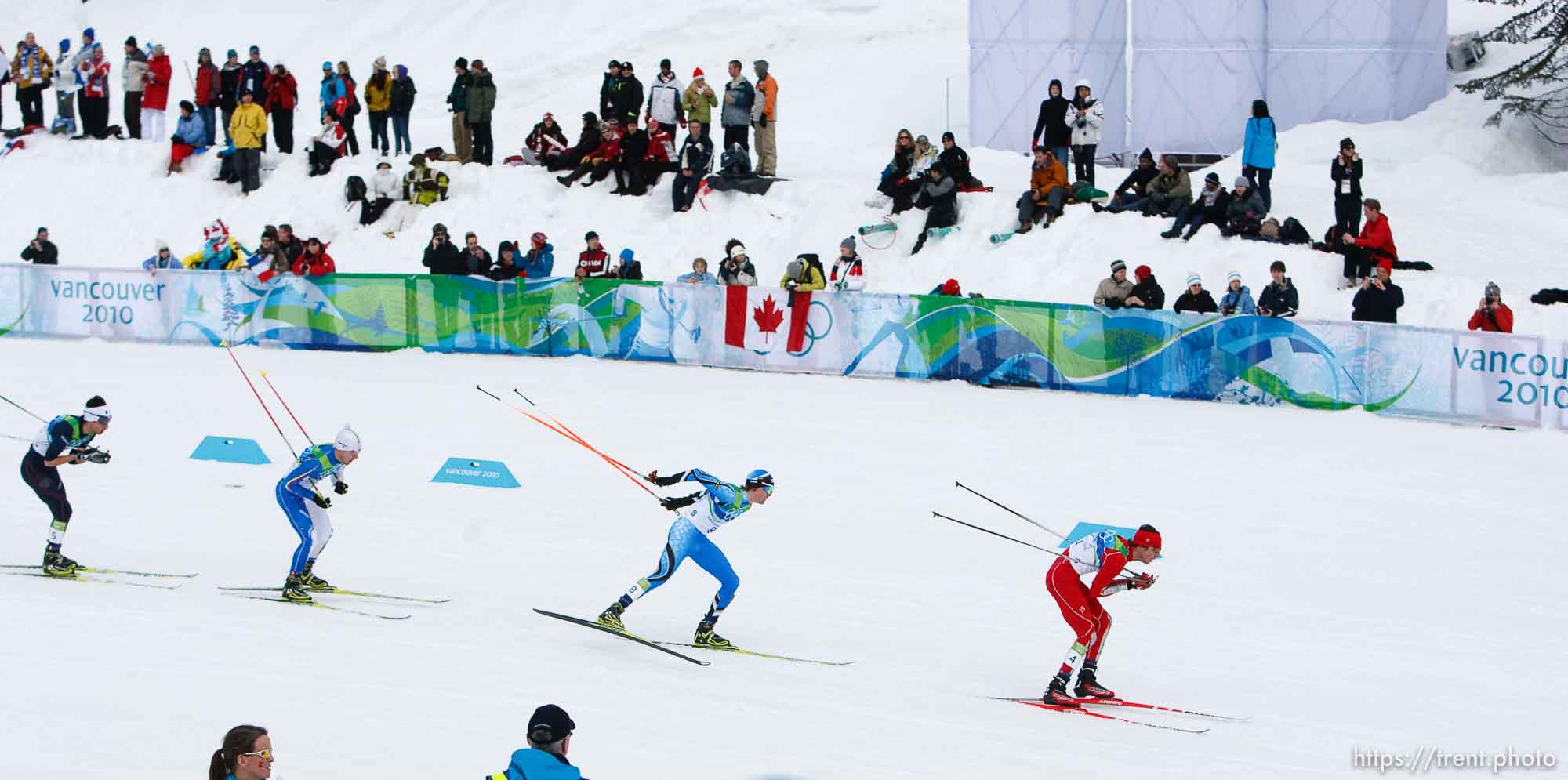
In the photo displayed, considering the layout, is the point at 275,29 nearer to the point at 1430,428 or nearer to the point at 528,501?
the point at 528,501

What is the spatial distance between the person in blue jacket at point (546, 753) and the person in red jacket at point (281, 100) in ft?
75.0

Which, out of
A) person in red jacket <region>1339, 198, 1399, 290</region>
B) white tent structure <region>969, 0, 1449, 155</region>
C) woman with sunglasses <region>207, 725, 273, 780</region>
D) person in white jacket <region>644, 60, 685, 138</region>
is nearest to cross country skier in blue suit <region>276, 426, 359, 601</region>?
woman with sunglasses <region>207, 725, 273, 780</region>

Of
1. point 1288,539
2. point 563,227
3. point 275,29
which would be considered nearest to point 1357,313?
point 1288,539

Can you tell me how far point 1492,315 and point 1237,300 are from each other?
2.59 meters

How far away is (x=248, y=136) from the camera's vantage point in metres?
28.6

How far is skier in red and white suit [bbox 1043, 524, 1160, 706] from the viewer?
38.4 ft

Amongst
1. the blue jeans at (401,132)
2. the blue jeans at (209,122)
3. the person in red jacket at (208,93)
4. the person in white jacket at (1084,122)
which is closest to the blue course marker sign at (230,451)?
the blue jeans at (401,132)

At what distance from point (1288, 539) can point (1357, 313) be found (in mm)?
5085

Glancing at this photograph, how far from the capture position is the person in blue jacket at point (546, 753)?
696 cm

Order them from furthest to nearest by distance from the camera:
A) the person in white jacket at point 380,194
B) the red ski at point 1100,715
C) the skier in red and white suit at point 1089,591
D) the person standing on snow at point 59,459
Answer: the person in white jacket at point 380,194, the person standing on snow at point 59,459, the skier in red and white suit at point 1089,591, the red ski at point 1100,715

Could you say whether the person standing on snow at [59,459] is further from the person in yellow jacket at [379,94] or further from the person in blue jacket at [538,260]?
the person in yellow jacket at [379,94]

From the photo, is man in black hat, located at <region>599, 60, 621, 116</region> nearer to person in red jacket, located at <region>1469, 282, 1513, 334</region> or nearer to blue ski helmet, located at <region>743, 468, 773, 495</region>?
person in red jacket, located at <region>1469, 282, 1513, 334</region>

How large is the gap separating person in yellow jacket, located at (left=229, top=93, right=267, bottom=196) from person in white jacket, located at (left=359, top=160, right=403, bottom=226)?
213 cm

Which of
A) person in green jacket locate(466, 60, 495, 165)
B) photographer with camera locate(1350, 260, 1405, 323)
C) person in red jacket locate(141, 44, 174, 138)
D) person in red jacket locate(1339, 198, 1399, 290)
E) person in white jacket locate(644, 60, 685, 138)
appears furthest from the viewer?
person in red jacket locate(141, 44, 174, 138)
